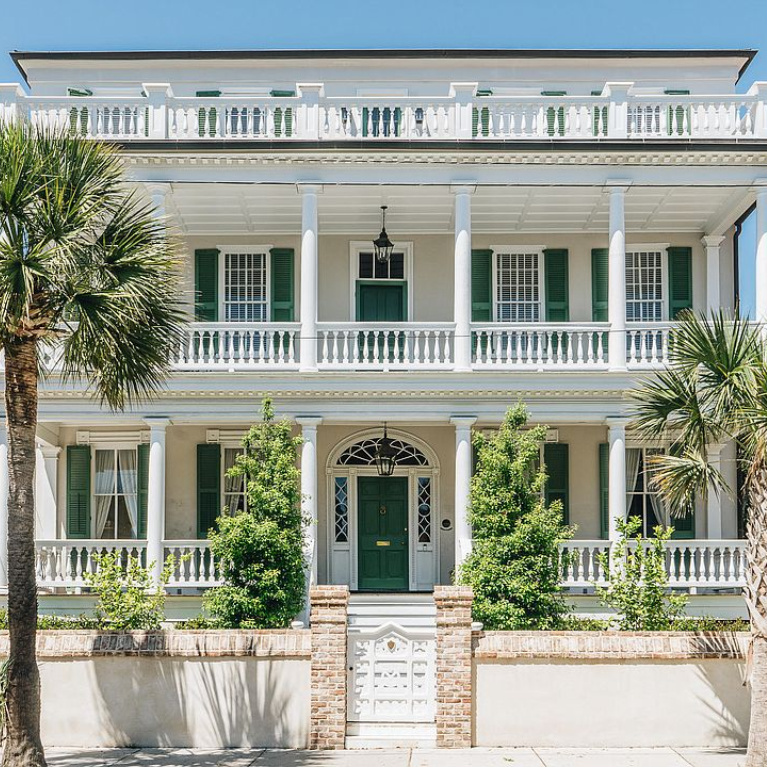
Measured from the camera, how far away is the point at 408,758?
38.1ft

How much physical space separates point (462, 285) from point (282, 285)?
4.21 m

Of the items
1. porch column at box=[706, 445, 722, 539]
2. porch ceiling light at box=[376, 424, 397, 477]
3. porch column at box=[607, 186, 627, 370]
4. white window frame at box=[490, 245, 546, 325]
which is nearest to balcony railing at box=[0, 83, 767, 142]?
porch column at box=[607, 186, 627, 370]

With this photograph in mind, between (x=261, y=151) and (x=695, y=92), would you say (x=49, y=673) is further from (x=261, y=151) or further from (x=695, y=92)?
(x=695, y=92)

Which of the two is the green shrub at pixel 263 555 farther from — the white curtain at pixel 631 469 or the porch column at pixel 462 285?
the white curtain at pixel 631 469

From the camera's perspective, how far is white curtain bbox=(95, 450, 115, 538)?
20.6 m

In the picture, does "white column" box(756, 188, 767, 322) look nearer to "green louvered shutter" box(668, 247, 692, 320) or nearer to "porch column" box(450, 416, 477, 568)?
"green louvered shutter" box(668, 247, 692, 320)

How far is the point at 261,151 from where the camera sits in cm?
1784

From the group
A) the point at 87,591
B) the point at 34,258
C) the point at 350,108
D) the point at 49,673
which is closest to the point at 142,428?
the point at 87,591

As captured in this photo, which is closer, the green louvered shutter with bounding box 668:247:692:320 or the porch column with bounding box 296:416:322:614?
the porch column with bounding box 296:416:322:614

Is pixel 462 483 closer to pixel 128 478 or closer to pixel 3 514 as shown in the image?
pixel 128 478

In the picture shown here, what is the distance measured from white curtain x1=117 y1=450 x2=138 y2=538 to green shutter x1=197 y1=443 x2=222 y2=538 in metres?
1.30

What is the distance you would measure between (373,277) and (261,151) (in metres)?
3.96

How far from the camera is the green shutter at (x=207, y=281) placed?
2055 centimetres

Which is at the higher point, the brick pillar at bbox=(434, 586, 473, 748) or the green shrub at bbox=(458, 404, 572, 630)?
the green shrub at bbox=(458, 404, 572, 630)
